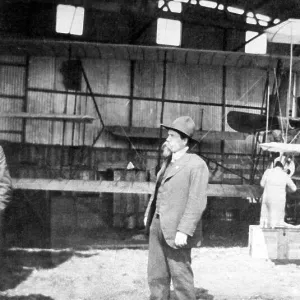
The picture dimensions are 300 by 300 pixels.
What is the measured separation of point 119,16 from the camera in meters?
16.4

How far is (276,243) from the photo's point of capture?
8.46 metres

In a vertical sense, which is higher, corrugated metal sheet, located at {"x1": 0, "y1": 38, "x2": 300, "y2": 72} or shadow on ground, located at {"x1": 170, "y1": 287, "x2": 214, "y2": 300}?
corrugated metal sheet, located at {"x1": 0, "y1": 38, "x2": 300, "y2": 72}

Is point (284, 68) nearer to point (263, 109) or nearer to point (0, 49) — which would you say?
point (263, 109)

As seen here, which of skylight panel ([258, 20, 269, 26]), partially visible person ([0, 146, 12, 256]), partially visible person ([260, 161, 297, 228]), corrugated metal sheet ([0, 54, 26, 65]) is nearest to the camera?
partially visible person ([0, 146, 12, 256])

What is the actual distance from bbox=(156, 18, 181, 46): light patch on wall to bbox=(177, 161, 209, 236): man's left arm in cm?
1301

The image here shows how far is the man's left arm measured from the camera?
437cm

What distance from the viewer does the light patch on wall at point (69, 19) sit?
51.3ft

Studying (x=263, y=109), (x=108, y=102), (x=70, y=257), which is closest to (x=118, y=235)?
(x=70, y=257)

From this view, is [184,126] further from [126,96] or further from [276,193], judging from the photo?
[126,96]

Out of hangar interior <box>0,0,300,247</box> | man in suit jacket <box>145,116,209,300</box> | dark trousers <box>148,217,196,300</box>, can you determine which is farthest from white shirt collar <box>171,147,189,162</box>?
hangar interior <box>0,0,300,247</box>

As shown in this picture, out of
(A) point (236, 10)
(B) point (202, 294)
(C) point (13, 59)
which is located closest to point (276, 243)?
(B) point (202, 294)

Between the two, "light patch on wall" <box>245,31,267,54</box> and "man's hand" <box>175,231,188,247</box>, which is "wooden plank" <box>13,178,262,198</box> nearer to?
"man's hand" <box>175,231,188,247</box>

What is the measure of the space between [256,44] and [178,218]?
1526cm

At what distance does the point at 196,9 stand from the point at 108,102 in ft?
18.5
